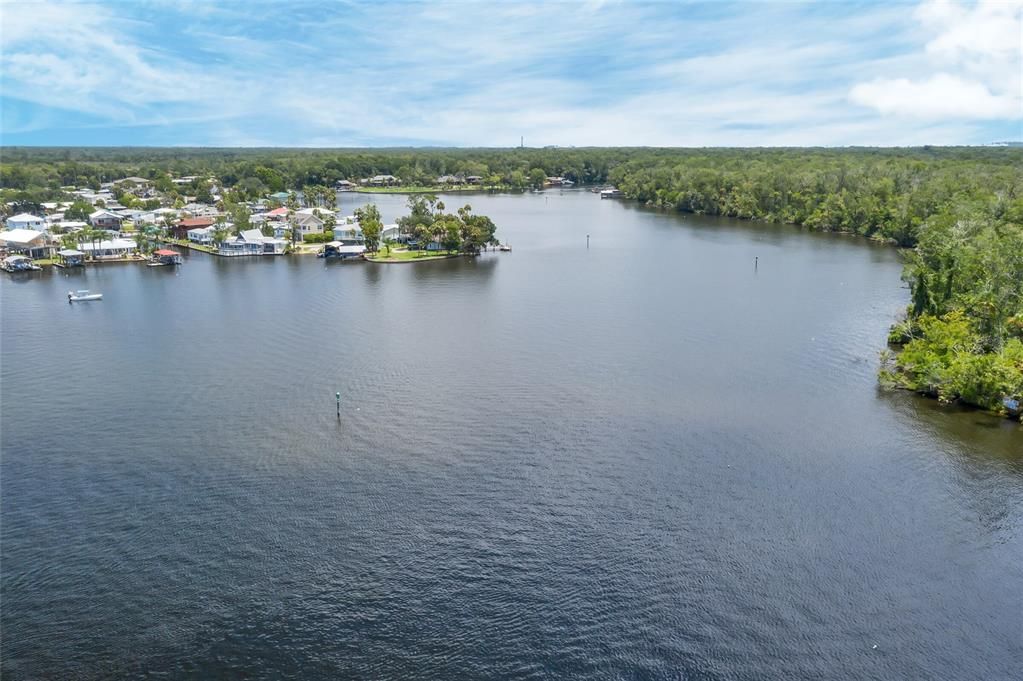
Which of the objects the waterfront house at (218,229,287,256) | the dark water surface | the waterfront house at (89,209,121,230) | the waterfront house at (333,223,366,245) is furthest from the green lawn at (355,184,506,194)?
the dark water surface

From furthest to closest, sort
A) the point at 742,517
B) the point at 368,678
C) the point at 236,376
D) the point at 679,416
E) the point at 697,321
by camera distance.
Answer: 1. the point at 697,321
2. the point at 236,376
3. the point at 679,416
4. the point at 742,517
5. the point at 368,678

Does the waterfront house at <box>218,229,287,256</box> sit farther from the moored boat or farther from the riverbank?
the riverbank

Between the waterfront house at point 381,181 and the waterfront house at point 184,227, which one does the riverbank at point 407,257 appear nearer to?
the waterfront house at point 184,227

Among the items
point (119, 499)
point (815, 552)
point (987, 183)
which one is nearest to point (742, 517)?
point (815, 552)

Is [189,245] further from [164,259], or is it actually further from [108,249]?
[164,259]

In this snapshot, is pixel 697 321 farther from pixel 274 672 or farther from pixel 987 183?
pixel 987 183

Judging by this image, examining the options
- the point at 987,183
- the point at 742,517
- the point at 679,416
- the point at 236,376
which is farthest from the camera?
the point at 987,183

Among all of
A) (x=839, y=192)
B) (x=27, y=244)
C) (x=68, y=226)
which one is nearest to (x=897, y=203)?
(x=839, y=192)
